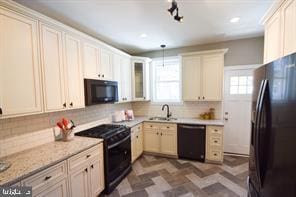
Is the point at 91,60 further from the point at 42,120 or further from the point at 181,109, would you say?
the point at 181,109

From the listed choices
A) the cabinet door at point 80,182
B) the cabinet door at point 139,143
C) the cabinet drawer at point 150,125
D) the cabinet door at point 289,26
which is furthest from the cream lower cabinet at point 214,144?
the cabinet door at point 80,182

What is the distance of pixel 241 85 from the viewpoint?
12.4 ft

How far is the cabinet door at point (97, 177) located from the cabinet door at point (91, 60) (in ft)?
4.56

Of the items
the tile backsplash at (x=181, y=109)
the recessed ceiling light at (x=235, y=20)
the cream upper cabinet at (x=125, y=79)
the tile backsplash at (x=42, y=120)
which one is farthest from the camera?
the tile backsplash at (x=181, y=109)

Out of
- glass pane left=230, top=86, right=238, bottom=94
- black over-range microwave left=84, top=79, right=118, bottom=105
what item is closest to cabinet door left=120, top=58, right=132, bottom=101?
black over-range microwave left=84, top=79, right=118, bottom=105

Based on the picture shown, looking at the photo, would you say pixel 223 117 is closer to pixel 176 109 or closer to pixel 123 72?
pixel 176 109

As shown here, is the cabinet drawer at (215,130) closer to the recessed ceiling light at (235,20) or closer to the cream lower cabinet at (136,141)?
the cream lower cabinet at (136,141)

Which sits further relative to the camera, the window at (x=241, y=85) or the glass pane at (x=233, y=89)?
the glass pane at (x=233, y=89)

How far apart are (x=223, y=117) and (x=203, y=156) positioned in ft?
3.75

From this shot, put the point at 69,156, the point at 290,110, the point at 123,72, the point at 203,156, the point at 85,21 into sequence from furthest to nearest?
the point at 123,72, the point at 203,156, the point at 85,21, the point at 69,156, the point at 290,110

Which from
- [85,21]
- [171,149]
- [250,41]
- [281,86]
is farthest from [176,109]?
[281,86]

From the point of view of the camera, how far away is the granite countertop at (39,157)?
136 cm

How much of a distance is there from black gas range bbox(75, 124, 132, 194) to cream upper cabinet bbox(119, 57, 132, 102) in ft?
3.26

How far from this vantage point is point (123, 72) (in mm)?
3770
